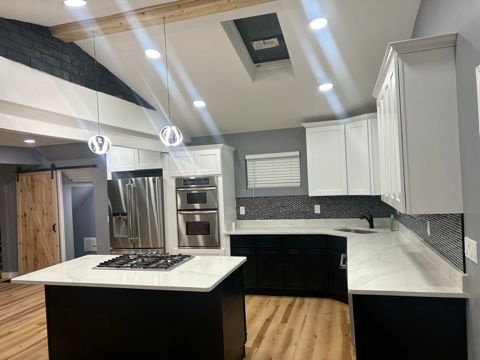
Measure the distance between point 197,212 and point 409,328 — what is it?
3.32 m

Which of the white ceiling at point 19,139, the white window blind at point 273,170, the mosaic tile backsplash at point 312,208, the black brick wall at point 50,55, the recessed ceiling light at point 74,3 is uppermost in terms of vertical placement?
the recessed ceiling light at point 74,3

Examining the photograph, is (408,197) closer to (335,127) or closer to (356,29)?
(356,29)

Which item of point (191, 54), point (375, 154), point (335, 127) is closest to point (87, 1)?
point (191, 54)

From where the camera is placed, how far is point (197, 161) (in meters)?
5.03

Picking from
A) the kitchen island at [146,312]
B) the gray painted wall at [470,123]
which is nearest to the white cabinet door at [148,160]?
the kitchen island at [146,312]

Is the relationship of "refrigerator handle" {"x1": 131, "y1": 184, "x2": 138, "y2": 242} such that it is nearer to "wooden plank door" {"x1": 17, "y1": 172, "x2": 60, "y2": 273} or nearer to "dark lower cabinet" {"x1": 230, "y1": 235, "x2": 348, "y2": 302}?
"dark lower cabinet" {"x1": 230, "y1": 235, "x2": 348, "y2": 302}

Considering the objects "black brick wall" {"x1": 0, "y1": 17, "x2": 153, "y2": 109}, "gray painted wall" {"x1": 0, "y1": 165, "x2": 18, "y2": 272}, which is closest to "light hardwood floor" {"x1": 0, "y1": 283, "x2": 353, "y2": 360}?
"gray painted wall" {"x1": 0, "y1": 165, "x2": 18, "y2": 272}

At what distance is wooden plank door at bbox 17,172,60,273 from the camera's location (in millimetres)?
6449

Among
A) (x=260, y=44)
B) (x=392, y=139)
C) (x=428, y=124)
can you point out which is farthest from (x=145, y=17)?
(x=428, y=124)

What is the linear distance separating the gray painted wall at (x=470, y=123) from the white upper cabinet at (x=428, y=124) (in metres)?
0.06

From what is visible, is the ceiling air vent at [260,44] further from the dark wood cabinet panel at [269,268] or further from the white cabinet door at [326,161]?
the dark wood cabinet panel at [269,268]

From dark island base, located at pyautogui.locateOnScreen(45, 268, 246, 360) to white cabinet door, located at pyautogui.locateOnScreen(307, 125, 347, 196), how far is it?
2.15m

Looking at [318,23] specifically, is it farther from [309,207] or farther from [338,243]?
[309,207]

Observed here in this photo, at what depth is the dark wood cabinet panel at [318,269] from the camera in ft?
14.8
